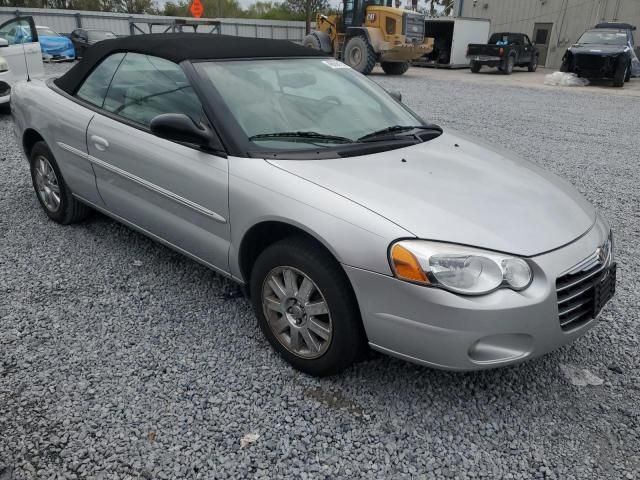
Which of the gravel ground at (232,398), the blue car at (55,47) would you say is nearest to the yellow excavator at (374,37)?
the blue car at (55,47)

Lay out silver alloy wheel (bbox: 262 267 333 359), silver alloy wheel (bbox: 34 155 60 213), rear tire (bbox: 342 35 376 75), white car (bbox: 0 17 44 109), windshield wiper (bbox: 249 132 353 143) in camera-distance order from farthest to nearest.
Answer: rear tire (bbox: 342 35 376 75), white car (bbox: 0 17 44 109), silver alloy wheel (bbox: 34 155 60 213), windshield wiper (bbox: 249 132 353 143), silver alloy wheel (bbox: 262 267 333 359)

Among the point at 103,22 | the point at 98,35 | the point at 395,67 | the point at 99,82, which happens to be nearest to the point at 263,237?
the point at 99,82

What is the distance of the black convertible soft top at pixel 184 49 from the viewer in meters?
3.13

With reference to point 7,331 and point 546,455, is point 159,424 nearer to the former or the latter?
point 7,331

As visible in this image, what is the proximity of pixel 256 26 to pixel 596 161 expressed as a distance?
2920 centimetres

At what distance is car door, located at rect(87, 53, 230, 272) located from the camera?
2.78 meters

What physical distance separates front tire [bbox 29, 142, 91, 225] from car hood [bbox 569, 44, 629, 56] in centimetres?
1673

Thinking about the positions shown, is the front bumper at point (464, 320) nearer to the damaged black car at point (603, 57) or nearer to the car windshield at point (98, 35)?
the damaged black car at point (603, 57)

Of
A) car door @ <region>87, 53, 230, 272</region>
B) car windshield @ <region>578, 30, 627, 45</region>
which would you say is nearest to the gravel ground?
car door @ <region>87, 53, 230, 272</region>

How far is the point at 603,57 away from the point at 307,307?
56.8 ft

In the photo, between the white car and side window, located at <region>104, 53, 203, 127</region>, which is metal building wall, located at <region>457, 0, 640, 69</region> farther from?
side window, located at <region>104, 53, 203, 127</region>

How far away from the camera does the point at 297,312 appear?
2.53 metres

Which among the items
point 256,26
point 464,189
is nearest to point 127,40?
point 464,189

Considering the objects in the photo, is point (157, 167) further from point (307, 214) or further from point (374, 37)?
point (374, 37)
